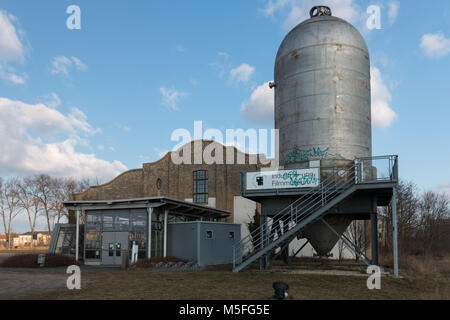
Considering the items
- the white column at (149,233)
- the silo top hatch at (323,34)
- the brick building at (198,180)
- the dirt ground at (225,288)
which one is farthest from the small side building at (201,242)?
the silo top hatch at (323,34)

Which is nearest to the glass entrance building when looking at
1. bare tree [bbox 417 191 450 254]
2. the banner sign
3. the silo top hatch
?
the banner sign

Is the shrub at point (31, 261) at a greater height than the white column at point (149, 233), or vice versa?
the white column at point (149, 233)

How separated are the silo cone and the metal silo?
3.00 m

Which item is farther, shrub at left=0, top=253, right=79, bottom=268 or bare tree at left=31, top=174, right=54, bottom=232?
bare tree at left=31, top=174, right=54, bottom=232

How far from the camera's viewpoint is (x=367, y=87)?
20.0m

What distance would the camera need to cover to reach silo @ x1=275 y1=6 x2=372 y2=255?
18.9 meters

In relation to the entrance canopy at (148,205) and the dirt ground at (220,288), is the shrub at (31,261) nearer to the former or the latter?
the entrance canopy at (148,205)

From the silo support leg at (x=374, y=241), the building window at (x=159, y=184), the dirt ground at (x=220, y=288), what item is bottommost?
the dirt ground at (x=220, y=288)

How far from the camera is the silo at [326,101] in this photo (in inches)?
744

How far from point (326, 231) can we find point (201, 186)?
77.7 feet

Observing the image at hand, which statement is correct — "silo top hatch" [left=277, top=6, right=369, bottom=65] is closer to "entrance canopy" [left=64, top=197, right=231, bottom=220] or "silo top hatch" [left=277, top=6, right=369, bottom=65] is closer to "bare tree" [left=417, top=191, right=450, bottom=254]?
"entrance canopy" [left=64, top=197, right=231, bottom=220]

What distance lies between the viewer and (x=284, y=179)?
19.1 meters
